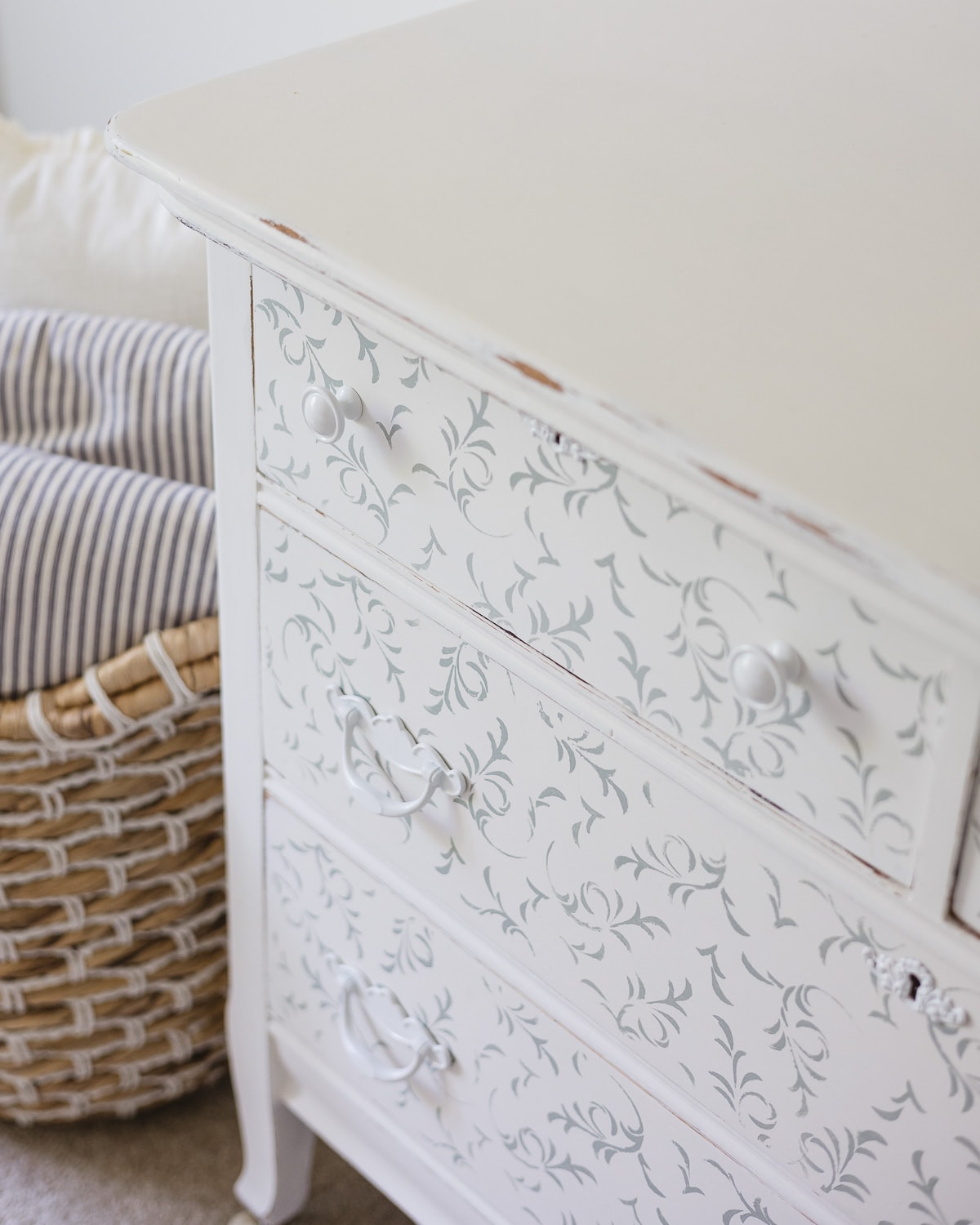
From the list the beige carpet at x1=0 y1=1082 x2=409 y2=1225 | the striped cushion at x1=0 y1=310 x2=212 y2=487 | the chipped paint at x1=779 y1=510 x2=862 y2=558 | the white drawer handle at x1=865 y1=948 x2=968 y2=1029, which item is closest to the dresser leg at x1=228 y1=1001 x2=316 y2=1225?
the beige carpet at x1=0 y1=1082 x2=409 y2=1225

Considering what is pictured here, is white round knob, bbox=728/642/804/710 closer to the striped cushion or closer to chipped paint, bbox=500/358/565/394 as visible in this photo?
chipped paint, bbox=500/358/565/394

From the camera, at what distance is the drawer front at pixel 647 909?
0.52m

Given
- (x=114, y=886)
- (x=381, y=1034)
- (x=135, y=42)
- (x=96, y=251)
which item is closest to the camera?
(x=381, y=1034)

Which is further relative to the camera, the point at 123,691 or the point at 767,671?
the point at 123,691

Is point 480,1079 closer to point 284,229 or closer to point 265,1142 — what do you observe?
point 265,1142

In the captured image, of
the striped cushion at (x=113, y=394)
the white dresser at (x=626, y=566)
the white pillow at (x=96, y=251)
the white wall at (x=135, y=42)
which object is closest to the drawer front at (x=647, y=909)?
the white dresser at (x=626, y=566)

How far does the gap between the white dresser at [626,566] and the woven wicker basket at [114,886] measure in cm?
15

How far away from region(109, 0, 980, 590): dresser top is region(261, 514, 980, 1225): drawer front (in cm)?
17

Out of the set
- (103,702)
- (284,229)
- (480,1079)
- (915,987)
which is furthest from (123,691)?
(915,987)

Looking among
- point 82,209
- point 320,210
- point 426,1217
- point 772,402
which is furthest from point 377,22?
point 426,1217

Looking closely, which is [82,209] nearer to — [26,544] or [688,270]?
[26,544]

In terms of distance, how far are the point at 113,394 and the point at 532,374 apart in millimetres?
634

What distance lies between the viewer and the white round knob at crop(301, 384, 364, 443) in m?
0.58

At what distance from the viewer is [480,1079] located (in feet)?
2.41
